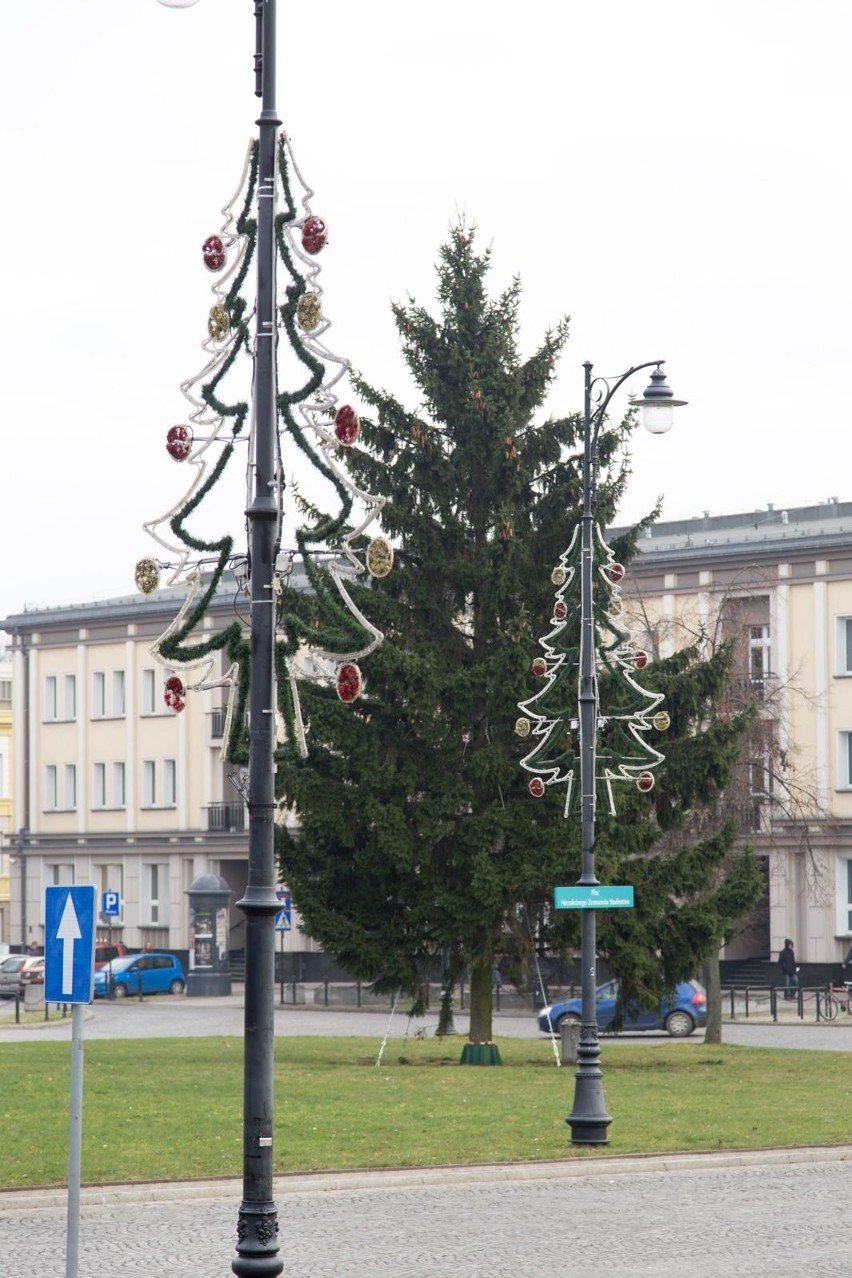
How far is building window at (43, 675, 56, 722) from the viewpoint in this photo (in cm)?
7744

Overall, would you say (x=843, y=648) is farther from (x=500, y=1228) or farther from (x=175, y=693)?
(x=175, y=693)

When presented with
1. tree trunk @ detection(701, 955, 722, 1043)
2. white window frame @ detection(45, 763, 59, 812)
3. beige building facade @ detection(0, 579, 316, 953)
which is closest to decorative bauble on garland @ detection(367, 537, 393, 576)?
tree trunk @ detection(701, 955, 722, 1043)

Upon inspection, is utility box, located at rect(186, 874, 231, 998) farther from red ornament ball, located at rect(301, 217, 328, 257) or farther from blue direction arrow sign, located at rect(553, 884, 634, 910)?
red ornament ball, located at rect(301, 217, 328, 257)

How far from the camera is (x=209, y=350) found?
12.4 meters

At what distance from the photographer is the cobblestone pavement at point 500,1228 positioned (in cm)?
1347

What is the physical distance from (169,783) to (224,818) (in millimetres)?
3195

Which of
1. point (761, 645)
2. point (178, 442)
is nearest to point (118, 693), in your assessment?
point (761, 645)

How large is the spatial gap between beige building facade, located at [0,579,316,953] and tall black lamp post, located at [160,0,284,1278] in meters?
57.6

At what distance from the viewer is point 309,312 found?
36.8 ft

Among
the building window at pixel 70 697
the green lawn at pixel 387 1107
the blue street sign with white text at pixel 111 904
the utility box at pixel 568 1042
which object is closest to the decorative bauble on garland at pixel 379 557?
the green lawn at pixel 387 1107

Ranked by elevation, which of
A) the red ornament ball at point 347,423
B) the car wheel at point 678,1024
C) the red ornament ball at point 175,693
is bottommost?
the car wheel at point 678,1024

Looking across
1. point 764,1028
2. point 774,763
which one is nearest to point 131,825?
point 764,1028

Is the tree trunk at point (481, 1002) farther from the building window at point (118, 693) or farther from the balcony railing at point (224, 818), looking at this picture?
the building window at point (118, 693)

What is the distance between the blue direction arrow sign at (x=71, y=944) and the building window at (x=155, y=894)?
2464 inches
